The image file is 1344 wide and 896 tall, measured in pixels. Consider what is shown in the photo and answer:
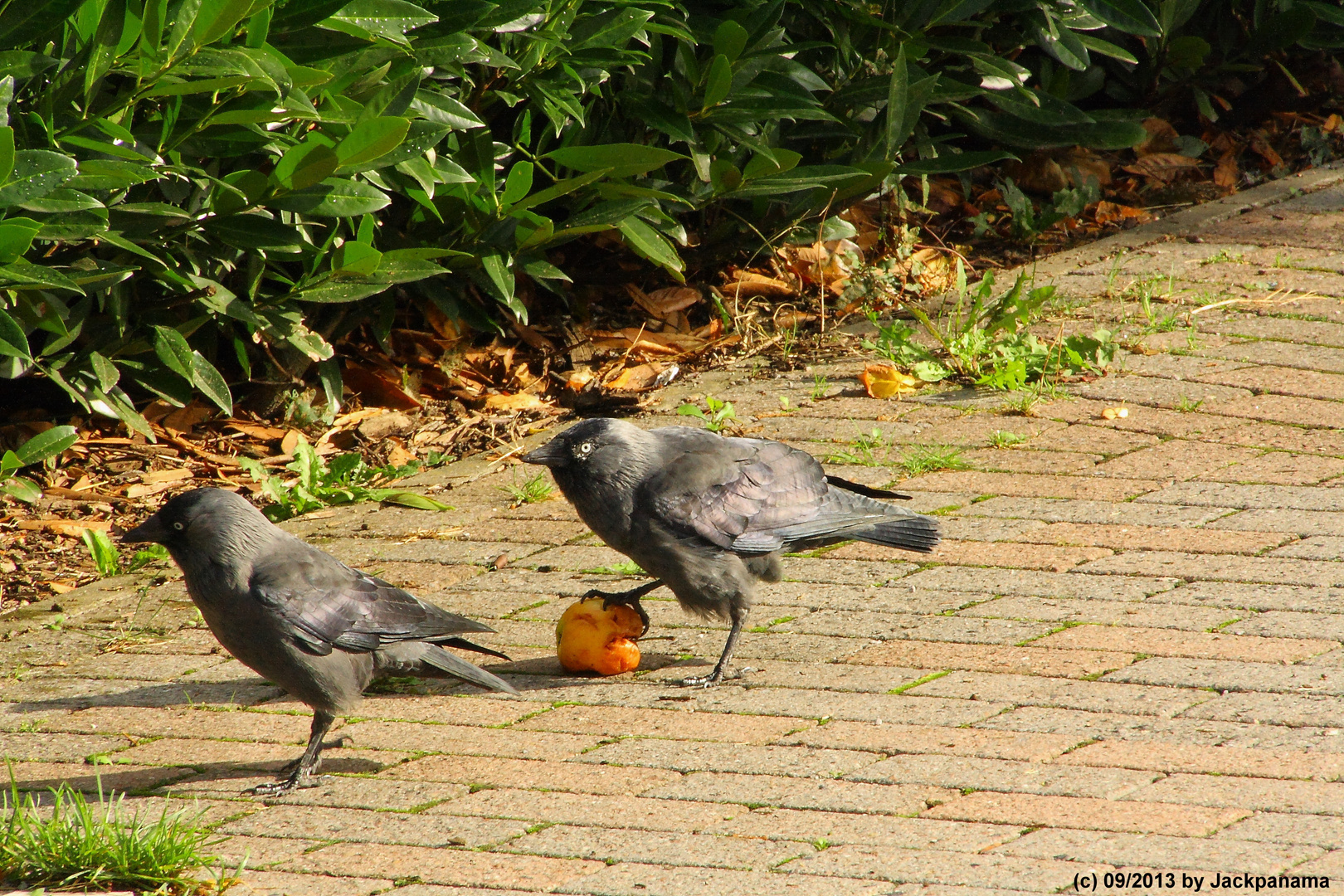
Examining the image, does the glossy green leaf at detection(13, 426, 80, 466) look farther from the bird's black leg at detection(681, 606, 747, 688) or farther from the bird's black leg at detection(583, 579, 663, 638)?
the bird's black leg at detection(681, 606, 747, 688)

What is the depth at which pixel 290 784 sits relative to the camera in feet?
12.0

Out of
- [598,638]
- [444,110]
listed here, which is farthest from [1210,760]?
[444,110]

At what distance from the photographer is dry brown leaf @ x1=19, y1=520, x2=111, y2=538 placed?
5.52 m

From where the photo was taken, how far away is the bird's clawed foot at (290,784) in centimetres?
360

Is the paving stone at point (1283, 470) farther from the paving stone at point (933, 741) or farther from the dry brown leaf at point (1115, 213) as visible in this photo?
the dry brown leaf at point (1115, 213)

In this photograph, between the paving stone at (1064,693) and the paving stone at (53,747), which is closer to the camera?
the paving stone at (1064,693)

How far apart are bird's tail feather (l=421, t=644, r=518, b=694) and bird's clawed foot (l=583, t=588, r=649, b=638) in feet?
1.42

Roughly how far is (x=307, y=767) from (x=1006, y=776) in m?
1.76

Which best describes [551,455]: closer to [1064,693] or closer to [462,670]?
[462,670]

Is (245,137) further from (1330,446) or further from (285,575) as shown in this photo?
(1330,446)

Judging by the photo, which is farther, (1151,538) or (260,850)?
(1151,538)

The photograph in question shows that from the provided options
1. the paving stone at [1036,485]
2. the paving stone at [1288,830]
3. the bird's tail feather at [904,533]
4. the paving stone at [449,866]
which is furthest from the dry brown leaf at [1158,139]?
the paving stone at [449,866]

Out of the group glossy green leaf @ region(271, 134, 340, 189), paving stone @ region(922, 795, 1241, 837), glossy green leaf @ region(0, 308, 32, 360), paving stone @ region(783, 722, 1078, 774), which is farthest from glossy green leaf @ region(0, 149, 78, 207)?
paving stone @ region(922, 795, 1241, 837)

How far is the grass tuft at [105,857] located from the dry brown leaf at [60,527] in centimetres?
266
